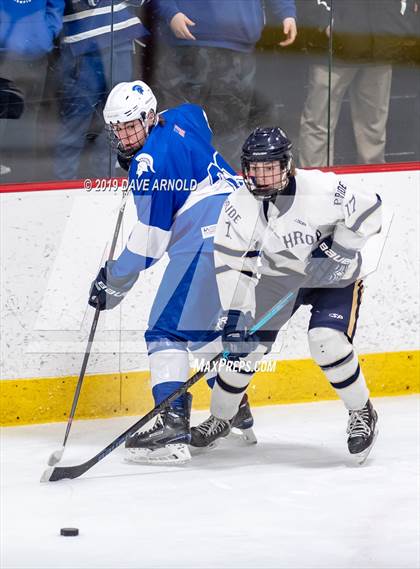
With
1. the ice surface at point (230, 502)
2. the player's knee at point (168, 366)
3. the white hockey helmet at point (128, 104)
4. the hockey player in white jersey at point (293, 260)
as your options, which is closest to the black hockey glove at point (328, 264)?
the hockey player in white jersey at point (293, 260)

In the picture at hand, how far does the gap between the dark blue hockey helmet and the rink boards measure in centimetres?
81

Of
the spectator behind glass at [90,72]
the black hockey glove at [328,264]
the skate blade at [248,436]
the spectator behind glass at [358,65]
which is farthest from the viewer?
the spectator behind glass at [358,65]

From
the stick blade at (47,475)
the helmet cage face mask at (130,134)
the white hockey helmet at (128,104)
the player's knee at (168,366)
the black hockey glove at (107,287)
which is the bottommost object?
the stick blade at (47,475)

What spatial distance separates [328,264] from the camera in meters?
4.36

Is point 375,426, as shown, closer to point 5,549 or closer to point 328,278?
point 328,278

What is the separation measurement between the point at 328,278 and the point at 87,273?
88 cm

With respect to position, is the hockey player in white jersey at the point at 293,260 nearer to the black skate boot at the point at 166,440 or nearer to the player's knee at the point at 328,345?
the player's knee at the point at 328,345

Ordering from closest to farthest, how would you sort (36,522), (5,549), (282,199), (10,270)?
(5,549) < (36,522) < (282,199) < (10,270)

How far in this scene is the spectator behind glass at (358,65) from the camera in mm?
5242

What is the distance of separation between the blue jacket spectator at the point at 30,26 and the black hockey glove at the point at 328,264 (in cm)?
116

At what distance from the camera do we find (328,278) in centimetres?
438

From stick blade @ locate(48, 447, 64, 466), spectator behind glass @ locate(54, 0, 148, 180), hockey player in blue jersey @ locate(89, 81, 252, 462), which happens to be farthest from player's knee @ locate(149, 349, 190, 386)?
spectator behind glass @ locate(54, 0, 148, 180)

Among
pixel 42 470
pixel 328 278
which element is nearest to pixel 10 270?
pixel 42 470

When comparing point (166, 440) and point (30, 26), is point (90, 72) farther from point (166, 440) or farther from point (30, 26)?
point (166, 440)
